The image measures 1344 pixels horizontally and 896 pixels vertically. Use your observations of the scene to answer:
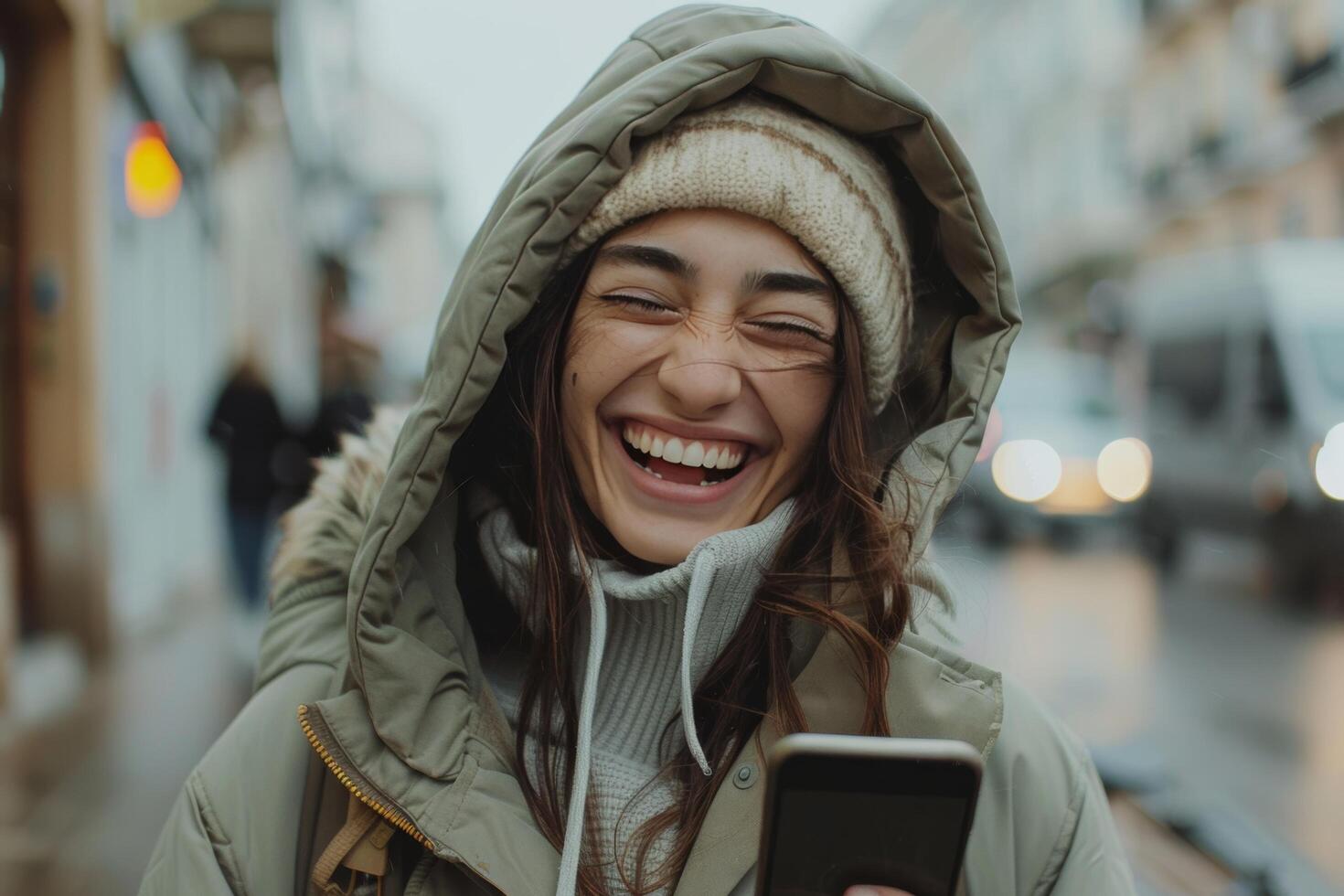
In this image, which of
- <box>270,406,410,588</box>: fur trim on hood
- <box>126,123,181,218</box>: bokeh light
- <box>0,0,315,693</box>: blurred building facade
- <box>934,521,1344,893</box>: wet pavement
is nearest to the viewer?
<box>270,406,410,588</box>: fur trim on hood

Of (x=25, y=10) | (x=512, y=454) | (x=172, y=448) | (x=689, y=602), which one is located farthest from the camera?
(x=172, y=448)

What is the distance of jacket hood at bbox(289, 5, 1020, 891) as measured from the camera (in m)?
1.61

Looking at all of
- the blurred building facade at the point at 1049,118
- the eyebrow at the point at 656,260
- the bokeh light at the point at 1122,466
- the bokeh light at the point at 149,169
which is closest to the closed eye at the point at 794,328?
the eyebrow at the point at 656,260

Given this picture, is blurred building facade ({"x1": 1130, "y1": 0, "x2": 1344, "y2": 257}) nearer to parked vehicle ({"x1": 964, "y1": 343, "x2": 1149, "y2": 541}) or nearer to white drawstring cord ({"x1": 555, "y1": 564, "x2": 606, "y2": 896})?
parked vehicle ({"x1": 964, "y1": 343, "x2": 1149, "y2": 541})

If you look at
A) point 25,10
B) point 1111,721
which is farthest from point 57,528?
point 1111,721

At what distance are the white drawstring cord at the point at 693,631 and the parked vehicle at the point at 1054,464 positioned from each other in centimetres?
1235

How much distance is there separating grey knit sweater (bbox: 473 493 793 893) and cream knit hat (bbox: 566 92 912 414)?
0.32m

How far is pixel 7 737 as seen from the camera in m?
5.84

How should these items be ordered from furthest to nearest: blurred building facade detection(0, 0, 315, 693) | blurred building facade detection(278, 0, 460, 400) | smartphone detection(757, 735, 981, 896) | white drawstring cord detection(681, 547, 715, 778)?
blurred building facade detection(278, 0, 460, 400) → blurred building facade detection(0, 0, 315, 693) → white drawstring cord detection(681, 547, 715, 778) → smartphone detection(757, 735, 981, 896)

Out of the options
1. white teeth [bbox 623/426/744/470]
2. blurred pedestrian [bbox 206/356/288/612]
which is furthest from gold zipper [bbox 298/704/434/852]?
blurred pedestrian [bbox 206/356/288/612]

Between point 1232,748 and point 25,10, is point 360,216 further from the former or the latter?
point 1232,748

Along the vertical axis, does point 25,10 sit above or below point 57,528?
above

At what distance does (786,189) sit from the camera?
1.70m

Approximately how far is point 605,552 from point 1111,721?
221 inches
